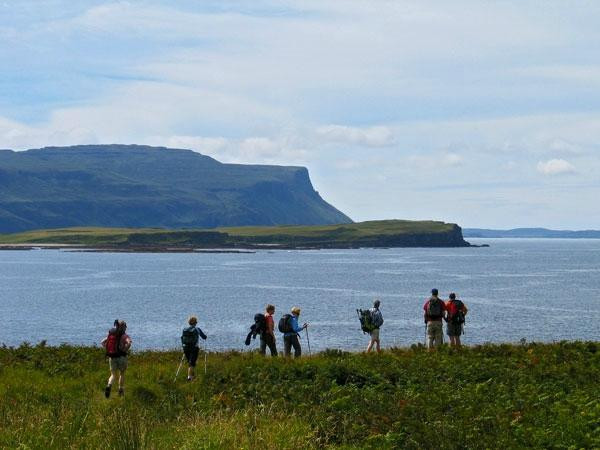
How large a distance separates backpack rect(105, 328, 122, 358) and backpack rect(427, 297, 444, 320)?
43.3ft

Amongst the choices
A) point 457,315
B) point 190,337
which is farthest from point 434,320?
point 190,337

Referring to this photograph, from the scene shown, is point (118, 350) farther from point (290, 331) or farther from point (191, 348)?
point (290, 331)

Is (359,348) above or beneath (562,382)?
beneath

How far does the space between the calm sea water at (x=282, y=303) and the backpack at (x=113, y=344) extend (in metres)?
30.6

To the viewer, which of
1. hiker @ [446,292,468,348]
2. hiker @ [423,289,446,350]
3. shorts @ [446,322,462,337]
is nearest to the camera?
hiker @ [423,289,446,350]

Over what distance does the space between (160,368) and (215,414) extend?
6.51 meters

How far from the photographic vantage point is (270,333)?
2839cm

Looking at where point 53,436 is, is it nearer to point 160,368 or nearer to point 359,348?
point 160,368

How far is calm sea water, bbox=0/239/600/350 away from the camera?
62.6 m

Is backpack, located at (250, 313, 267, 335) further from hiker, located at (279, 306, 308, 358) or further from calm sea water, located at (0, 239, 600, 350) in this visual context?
calm sea water, located at (0, 239, 600, 350)

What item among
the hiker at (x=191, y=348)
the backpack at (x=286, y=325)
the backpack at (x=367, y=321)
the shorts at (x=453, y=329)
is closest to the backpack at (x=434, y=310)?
the shorts at (x=453, y=329)

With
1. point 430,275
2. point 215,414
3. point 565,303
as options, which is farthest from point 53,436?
point 430,275

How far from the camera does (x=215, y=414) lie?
64.0ft

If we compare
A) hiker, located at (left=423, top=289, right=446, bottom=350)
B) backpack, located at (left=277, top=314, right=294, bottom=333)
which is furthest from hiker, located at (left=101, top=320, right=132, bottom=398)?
hiker, located at (left=423, top=289, right=446, bottom=350)
